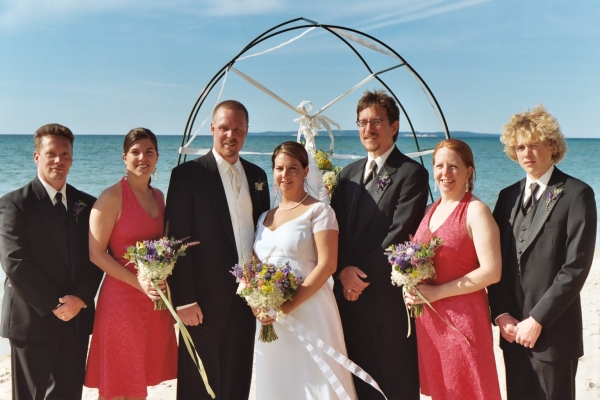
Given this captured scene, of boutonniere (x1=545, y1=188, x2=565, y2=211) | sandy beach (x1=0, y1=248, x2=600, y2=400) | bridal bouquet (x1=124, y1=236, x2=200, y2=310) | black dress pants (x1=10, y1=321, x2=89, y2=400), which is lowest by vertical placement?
sandy beach (x1=0, y1=248, x2=600, y2=400)

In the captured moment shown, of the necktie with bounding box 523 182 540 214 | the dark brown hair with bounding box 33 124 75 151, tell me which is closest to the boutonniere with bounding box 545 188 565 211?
the necktie with bounding box 523 182 540 214

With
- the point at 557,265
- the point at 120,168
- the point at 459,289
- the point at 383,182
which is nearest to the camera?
the point at 557,265

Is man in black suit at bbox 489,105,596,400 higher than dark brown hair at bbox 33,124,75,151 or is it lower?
lower

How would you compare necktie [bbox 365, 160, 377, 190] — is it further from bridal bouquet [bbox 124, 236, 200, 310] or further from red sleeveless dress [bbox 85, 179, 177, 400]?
red sleeveless dress [bbox 85, 179, 177, 400]

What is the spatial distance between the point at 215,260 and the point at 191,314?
0.50 m

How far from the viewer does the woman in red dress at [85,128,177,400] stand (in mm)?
5020

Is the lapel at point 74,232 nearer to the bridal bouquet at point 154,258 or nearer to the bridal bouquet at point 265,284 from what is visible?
the bridal bouquet at point 154,258

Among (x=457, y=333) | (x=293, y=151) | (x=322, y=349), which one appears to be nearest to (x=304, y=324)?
(x=322, y=349)

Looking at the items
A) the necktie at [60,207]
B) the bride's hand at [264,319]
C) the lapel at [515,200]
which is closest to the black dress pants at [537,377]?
the lapel at [515,200]

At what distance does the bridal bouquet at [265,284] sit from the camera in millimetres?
4547

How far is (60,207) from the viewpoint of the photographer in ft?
16.8

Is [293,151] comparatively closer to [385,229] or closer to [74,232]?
[385,229]

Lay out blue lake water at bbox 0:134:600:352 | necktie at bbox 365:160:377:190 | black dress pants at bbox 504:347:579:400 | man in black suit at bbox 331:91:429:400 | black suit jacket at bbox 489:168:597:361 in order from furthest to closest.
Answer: blue lake water at bbox 0:134:600:352 → necktie at bbox 365:160:377:190 → man in black suit at bbox 331:91:429:400 → black dress pants at bbox 504:347:579:400 → black suit jacket at bbox 489:168:597:361

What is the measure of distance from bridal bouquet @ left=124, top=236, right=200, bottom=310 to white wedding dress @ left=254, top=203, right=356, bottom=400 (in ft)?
2.44
